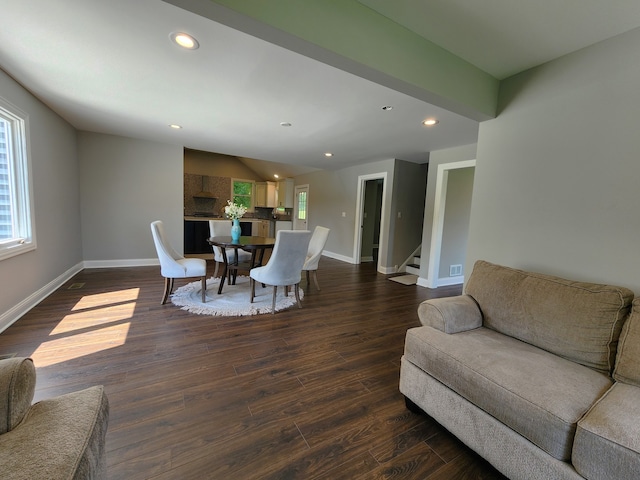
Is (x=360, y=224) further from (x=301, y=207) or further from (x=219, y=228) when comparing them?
(x=219, y=228)

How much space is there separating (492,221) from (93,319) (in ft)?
12.8

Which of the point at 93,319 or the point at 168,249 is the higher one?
the point at 168,249

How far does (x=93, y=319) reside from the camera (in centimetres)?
270

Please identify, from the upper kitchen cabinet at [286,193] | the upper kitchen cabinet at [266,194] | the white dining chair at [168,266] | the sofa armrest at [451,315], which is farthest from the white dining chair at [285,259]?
the upper kitchen cabinet at [266,194]

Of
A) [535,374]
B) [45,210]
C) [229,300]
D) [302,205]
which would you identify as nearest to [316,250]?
[229,300]

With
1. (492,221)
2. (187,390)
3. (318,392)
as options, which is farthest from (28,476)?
(492,221)

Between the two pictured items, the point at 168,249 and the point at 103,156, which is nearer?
the point at 168,249

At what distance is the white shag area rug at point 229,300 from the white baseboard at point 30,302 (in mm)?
1337

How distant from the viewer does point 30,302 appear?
2.88 m

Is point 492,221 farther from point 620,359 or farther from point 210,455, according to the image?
point 210,455

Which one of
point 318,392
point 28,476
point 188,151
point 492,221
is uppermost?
point 188,151

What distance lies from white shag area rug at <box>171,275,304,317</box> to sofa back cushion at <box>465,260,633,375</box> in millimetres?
2243

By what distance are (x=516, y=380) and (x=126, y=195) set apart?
587cm

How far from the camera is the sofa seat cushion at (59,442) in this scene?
68cm
